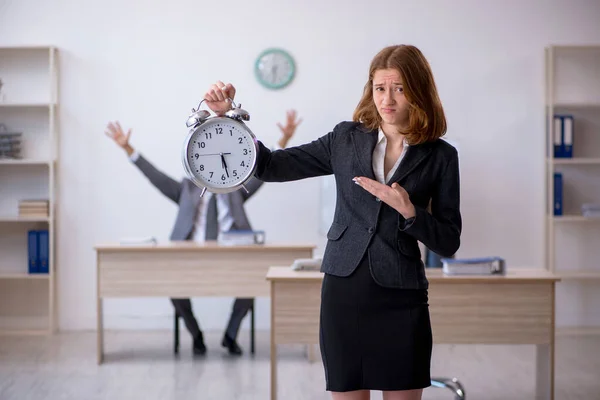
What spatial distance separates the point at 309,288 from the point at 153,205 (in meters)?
2.71

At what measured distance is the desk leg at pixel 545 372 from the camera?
4008 millimetres

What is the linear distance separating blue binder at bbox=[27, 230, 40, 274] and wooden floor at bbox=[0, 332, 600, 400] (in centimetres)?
51

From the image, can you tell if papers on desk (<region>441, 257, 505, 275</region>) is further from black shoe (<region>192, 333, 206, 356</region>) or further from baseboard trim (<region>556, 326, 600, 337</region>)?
baseboard trim (<region>556, 326, 600, 337</region>)

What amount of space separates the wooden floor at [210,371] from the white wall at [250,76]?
0.86 meters

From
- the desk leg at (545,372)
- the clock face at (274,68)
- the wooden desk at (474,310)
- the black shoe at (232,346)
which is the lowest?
the black shoe at (232,346)

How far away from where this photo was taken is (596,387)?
183 inches

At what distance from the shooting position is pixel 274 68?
645 centimetres

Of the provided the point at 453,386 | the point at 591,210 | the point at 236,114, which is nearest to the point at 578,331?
the point at 591,210

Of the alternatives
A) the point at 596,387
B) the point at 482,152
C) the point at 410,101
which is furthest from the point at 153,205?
the point at 410,101

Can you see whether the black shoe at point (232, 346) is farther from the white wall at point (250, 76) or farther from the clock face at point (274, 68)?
the clock face at point (274, 68)

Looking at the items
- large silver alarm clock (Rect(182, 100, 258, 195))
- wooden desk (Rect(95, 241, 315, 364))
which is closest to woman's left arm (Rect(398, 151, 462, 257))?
large silver alarm clock (Rect(182, 100, 258, 195))

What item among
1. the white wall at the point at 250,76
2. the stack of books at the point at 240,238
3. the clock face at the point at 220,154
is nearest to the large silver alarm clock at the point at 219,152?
the clock face at the point at 220,154

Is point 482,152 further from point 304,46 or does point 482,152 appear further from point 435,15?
point 304,46

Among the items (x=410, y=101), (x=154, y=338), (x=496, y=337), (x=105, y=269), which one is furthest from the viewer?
(x=154, y=338)
